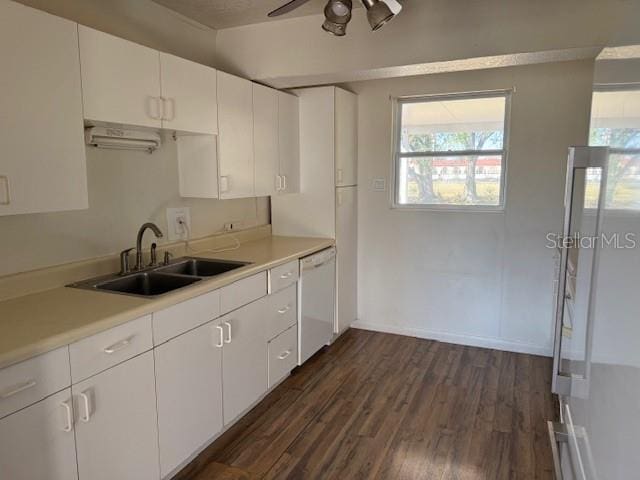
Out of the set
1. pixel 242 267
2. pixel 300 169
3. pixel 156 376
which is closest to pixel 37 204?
pixel 156 376

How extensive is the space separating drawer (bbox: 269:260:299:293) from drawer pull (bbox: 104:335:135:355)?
3.61 ft

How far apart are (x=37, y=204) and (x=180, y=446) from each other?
1.25m

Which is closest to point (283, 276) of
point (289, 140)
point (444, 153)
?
point (289, 140)

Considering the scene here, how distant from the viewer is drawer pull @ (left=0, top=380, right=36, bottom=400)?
138 cm

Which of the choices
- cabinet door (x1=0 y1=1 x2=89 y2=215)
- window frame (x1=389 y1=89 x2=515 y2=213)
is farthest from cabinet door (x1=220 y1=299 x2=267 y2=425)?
window frame (x1=389 y1=89 x2=515 y2=213)

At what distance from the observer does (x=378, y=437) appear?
8.39 ft

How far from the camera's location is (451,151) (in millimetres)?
3756

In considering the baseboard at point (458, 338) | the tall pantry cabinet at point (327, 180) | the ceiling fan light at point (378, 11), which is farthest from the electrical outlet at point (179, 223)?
the baseboard at point (458, 338)

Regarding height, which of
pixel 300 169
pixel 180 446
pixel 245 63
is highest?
pixel 245 63

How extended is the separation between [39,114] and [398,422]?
7.92 ft

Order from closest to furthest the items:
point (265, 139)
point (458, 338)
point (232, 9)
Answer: point (232, 9), point (265, 139), point (458, 338)

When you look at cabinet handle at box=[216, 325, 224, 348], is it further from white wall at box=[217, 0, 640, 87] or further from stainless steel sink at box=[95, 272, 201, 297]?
white wall at box=[217, 0, 640, 87]

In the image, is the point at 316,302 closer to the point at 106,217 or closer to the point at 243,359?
the point at 243,359

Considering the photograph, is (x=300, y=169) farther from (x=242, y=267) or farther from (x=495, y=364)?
(x=495, y=364)
